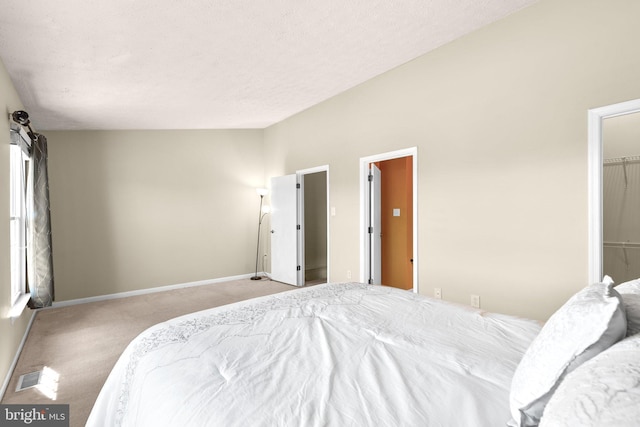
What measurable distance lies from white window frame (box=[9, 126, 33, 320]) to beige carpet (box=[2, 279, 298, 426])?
A: 53 cm

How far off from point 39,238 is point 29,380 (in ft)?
5.14

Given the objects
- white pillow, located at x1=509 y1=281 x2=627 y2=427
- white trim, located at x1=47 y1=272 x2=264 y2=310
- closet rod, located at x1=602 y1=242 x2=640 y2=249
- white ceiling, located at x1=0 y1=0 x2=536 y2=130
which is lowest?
white trim, located at x1=47 y1=272 x2=264 y2=310

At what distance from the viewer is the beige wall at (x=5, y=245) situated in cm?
257

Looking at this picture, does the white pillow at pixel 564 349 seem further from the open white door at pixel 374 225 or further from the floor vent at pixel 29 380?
the open white door at pixel 374 225

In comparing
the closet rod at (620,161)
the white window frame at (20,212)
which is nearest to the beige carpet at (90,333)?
the white window frame at (20,212)

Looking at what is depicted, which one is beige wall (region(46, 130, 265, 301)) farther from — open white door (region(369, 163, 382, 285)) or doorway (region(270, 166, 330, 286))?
open white door (region(369, 163, 382, 285))

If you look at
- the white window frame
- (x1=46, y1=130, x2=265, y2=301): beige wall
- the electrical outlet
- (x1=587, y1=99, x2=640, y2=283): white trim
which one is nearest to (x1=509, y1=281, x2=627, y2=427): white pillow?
(x1=587, y1=99, x2=640, y2=283): white trim

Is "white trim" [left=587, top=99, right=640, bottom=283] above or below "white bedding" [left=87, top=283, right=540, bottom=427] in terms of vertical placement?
above

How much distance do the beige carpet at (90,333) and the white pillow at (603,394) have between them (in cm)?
257

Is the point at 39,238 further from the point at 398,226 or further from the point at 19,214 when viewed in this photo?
the point at 398,226

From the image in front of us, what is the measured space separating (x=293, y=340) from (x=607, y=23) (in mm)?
2934

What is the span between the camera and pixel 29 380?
2.64m

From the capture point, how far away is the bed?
97 centimetres

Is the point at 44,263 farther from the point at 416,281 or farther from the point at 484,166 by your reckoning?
the point at 484,166
